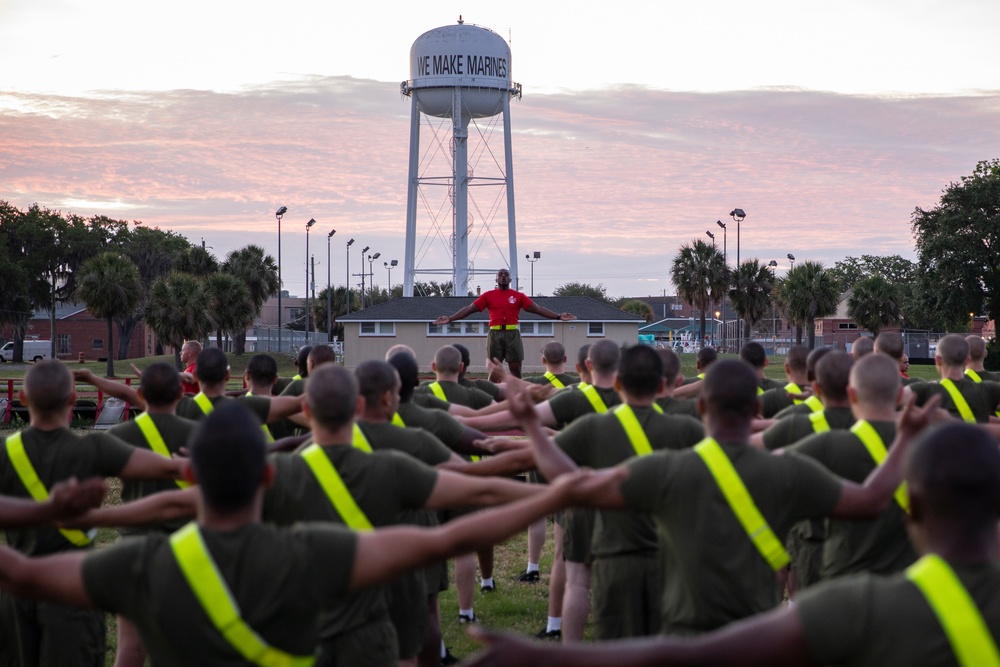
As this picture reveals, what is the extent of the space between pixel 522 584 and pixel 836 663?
346 inches

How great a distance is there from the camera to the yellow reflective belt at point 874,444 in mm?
5547

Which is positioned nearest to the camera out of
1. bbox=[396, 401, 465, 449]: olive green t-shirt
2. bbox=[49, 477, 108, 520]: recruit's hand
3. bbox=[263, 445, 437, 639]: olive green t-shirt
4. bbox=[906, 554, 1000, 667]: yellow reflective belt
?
bbox=[906, 554, 1000, 667]: yellow reflective belt

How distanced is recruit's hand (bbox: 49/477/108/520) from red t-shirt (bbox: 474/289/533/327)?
13.3 m

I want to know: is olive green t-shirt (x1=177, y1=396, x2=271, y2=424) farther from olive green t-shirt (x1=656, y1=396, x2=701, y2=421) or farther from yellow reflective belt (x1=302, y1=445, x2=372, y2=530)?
yellow reflective belt (x1=302, y1=445, x2=372, y2=530)

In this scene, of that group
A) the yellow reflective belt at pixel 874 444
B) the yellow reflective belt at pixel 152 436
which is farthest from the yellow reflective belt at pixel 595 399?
the yellow reflective belt at pixel 152 436

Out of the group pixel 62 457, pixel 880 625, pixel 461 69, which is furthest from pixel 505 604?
pixel 461 69

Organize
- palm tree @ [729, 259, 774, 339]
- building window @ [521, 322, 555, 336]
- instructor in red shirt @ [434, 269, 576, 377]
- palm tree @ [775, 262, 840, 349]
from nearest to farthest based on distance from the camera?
instructor in red shirt @ [434, 269, 576, 377] → building window @ [521, 322, 555, 336] → palm tree @ [775, 262, 840, 349] → palm tree @ [729, 259, 774, 339]

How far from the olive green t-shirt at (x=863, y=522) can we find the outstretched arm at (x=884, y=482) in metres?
1.12

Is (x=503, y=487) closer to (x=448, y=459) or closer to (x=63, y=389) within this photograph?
(x=448, y=459)

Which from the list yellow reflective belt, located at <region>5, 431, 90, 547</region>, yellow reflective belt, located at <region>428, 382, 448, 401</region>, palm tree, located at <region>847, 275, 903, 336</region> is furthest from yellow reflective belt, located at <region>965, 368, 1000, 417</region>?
palm tree, located at <region>847, 275, 903, 336</region>

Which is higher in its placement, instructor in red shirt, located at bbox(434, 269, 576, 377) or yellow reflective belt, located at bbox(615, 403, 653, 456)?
instructor in red shirt, located at bbox(434, 269, 576, 377)

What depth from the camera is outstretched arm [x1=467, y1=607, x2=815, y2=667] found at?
2.47 m

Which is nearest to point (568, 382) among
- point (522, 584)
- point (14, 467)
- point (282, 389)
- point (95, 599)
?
point (522, 584)

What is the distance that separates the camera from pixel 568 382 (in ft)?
41.6
